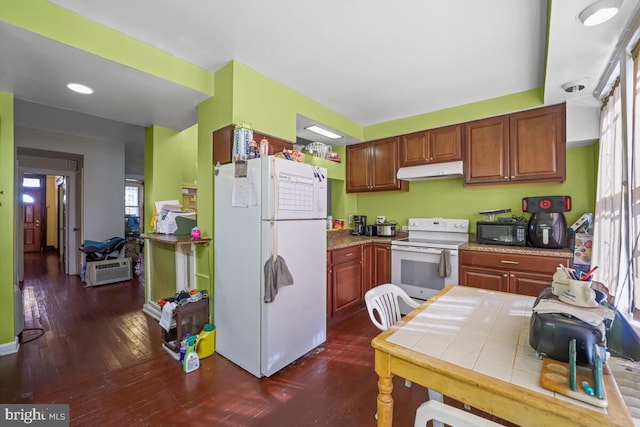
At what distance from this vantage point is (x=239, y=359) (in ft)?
7.08

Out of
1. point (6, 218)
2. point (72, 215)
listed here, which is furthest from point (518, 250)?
point (72, 215)

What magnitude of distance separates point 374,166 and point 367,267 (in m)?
1.44

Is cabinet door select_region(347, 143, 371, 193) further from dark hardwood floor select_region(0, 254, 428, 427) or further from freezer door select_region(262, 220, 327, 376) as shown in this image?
dark hardwood floor select_region(0, 254, 428, 427)

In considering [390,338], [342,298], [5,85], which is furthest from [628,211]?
[5,85]

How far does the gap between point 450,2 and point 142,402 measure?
3.20 meters

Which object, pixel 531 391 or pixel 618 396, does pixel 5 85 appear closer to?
pixel 531 391

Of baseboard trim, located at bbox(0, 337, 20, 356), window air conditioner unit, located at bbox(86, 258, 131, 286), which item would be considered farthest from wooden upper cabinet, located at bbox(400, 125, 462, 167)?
window air conditioner unit, located at bbox(86, 258, 131, 286)

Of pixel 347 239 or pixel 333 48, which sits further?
pixel 347 239

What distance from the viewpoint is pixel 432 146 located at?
331 cm

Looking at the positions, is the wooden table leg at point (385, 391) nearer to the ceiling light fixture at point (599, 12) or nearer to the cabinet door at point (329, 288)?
the cabinet door at point (329, 288)

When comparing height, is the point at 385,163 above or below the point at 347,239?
above

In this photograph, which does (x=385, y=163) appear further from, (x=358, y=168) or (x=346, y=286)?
(x=346, y=286)

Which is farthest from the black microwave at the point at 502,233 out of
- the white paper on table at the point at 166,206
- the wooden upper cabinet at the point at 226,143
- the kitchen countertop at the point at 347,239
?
the white paper on table at the point at 166,206

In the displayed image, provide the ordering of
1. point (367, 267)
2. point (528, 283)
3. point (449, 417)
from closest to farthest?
point (449, 417)
point (528, 283)
point (367, 267)
